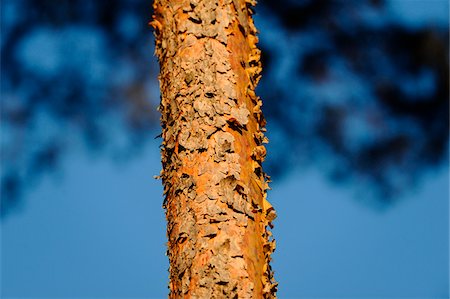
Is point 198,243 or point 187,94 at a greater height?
point 187,94

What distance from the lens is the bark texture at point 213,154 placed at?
131 cm

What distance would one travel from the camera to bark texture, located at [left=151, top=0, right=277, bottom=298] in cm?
131

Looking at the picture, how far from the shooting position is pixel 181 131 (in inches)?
56.7

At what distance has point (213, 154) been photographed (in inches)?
54.9
